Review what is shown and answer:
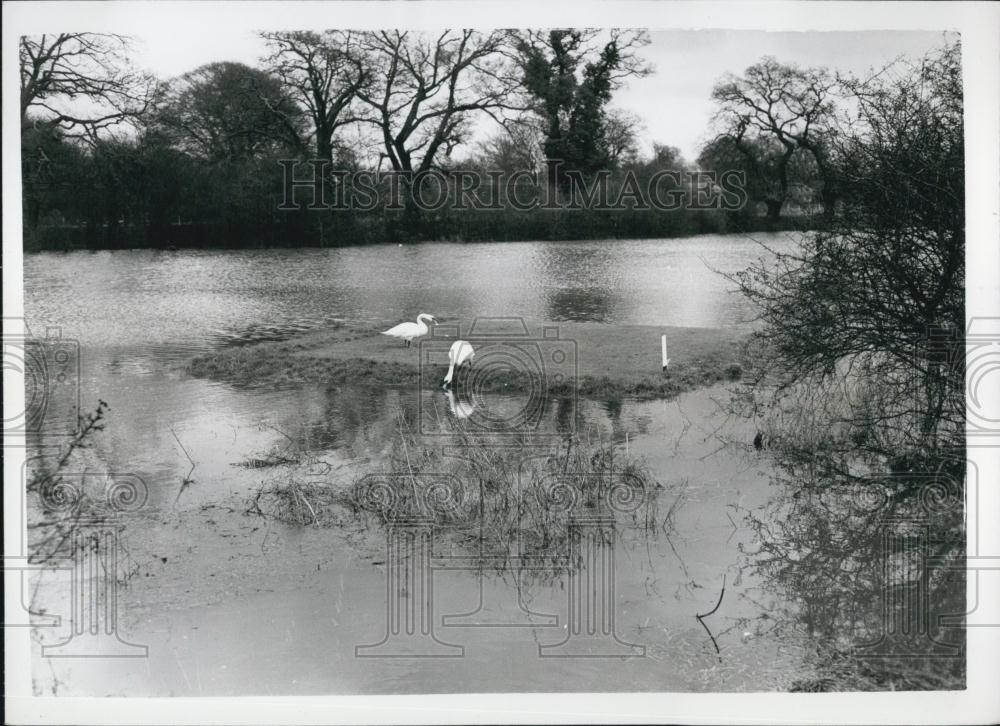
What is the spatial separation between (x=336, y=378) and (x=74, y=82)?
2.11 m

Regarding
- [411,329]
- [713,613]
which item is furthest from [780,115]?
[713,613]

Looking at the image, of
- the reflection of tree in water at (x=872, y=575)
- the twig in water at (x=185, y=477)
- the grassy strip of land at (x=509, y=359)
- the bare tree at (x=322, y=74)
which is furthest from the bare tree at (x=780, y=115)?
the twig in water at (x=185, y=477)

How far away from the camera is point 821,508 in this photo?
4.83m

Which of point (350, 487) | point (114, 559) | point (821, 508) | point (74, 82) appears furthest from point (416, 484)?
point (74, 82)

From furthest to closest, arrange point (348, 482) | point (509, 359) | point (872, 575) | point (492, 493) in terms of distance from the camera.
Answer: point (509, 359) → point (348, 482) → point (492, 493) → point (872, 575)

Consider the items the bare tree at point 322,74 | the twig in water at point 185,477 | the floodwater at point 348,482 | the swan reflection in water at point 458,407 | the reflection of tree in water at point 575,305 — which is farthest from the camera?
the reflection of tree in water at point 575,305

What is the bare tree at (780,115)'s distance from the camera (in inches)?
187

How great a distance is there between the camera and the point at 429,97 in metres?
4.86

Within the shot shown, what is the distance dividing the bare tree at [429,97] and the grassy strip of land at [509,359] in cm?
100

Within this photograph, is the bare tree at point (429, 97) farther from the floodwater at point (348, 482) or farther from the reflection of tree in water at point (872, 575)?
the reflection of tree in water at point (872, 575)

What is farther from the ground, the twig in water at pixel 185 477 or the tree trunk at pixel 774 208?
the tree trunk at pixel 774 208

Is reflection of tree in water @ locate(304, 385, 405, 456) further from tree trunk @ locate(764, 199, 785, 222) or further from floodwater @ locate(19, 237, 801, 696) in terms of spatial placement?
tree trunk @ locate(764, 199, 785, 222)

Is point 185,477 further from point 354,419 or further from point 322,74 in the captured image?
point 322,74

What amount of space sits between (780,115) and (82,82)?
3820mm
